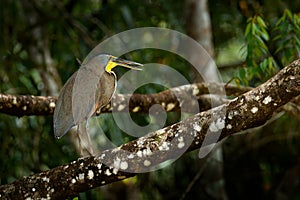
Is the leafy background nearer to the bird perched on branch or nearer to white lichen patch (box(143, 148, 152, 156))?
the bird perched on branch

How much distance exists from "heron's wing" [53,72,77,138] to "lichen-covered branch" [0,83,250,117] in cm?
36

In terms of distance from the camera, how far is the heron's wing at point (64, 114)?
74.5 inches

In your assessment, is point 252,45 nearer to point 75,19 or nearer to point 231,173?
point 75,19

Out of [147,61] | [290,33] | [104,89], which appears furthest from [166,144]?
[147,61]

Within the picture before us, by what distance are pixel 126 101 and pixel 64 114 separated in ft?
1.93

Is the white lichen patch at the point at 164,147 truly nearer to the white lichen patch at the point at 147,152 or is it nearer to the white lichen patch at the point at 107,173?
the white lichen patch at the point at 147,152

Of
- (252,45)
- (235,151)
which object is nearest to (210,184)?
(235,151)

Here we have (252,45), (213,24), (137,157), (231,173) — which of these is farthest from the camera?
(231,173)

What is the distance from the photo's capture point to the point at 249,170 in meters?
4.12

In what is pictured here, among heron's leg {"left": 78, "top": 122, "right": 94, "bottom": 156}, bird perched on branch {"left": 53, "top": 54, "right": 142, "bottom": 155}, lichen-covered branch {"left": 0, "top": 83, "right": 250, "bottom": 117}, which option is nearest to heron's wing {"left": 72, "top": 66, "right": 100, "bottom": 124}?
bird perched on branch {"left": 53, "top": 54, "right": 142, "bottom": 155}

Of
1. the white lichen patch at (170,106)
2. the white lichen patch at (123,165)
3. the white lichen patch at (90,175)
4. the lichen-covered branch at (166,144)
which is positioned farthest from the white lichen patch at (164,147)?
the white lichen patch at (170,106)

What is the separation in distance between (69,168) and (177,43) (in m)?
2.11

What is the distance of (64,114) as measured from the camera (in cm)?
192

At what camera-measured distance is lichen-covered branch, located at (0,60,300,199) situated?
153cm
